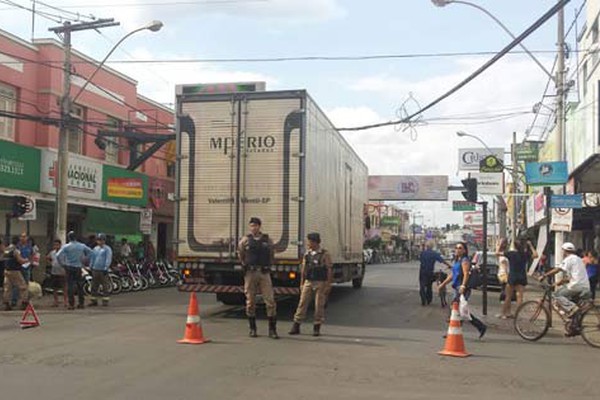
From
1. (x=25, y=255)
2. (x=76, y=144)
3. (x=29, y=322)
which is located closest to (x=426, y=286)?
(x=29, y=322)

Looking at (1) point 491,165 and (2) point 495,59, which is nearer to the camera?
(2) point 495,59

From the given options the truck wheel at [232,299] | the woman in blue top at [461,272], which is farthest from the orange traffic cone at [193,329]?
the truck wheel at [232,299]

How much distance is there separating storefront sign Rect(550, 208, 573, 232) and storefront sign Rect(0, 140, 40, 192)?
15162 millimetres

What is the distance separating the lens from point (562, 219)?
668 inches

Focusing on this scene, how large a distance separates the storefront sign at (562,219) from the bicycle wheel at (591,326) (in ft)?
18.1

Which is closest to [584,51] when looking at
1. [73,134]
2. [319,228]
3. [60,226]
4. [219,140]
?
[319,228]

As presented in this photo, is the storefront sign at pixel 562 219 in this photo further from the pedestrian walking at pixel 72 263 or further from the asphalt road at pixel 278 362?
the pedestrian walking at pixel 72 263

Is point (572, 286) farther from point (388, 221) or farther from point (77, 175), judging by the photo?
point (388, 221)

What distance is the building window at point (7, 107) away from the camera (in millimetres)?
22719

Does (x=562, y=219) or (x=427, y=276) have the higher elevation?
(x=562, y=219)

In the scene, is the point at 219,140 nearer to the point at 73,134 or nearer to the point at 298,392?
the point at 298,392

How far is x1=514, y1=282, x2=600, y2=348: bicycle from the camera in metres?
11.5

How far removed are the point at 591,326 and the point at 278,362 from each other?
18.0 ft

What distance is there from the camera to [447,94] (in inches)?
623
